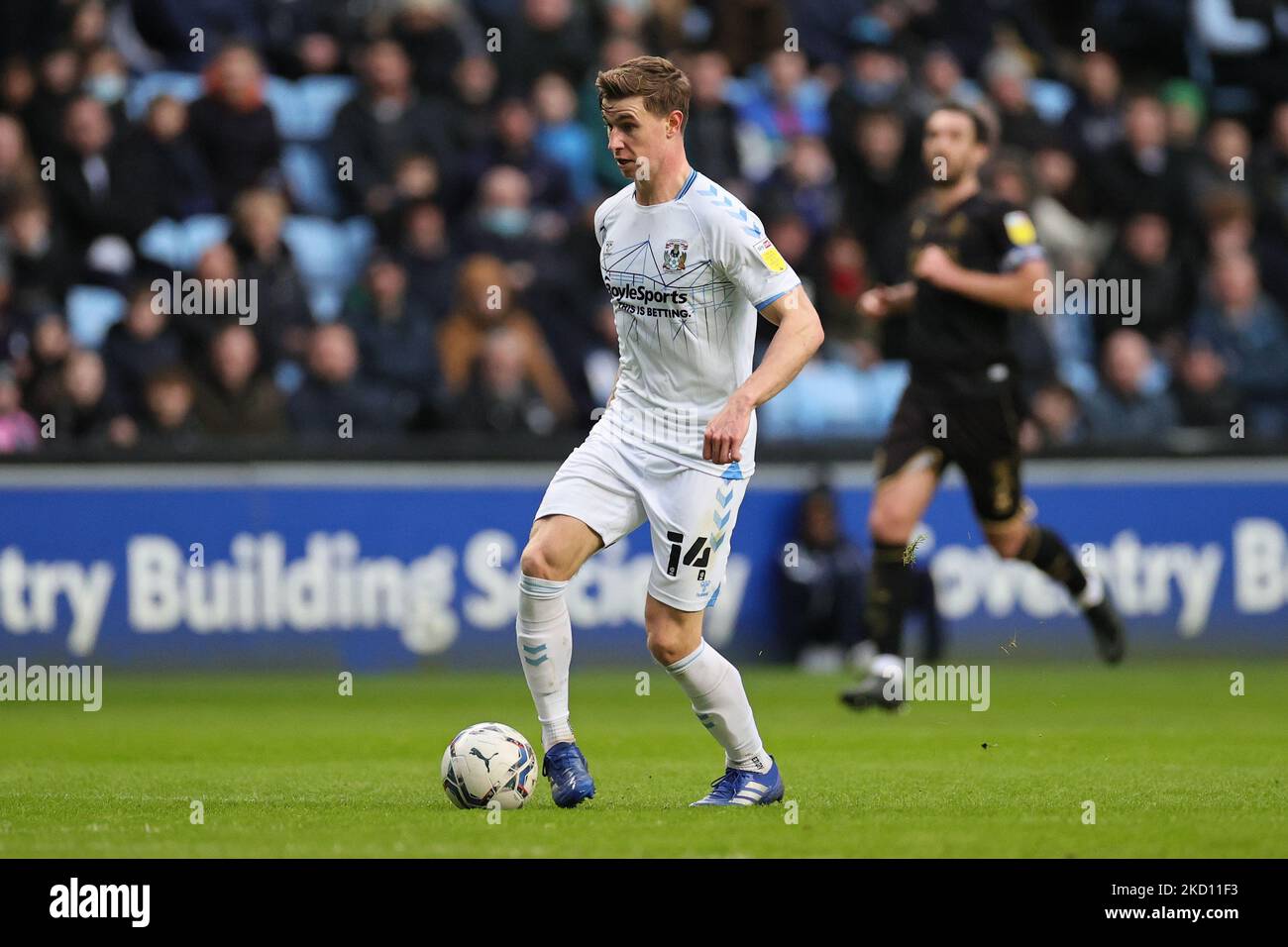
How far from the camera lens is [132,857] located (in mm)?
6469

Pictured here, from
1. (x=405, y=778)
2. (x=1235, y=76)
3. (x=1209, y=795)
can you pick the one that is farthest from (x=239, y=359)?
(x=1235, y=76)

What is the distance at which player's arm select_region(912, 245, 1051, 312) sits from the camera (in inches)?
454

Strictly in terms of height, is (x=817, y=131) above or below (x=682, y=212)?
above

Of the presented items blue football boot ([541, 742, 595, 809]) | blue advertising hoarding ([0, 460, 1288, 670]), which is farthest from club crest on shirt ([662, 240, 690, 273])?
blue advertising hoarding ([0, 460, 1288, 670])

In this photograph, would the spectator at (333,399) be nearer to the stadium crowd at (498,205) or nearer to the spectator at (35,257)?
the stadium crowd at (498,205)

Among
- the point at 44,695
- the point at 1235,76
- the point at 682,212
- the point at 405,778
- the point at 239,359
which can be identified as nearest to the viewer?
the point at 682,212

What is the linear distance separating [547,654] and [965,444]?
14.3 feet

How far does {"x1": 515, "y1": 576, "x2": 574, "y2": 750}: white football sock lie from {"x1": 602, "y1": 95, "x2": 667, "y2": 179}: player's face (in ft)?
5.10

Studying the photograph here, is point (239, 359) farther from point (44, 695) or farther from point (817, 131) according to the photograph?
point (817, 131)

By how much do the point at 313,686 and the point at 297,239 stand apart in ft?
13.4

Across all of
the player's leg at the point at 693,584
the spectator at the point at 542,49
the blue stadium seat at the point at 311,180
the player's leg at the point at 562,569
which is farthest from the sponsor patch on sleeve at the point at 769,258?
the spectator at the point at 542,49

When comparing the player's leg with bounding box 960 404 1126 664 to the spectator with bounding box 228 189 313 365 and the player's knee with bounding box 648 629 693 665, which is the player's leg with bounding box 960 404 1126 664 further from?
the spectator with bounding box 228 189 313 365

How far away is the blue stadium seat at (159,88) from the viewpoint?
1652 cm

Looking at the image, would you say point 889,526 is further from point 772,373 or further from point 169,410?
point 169,410
